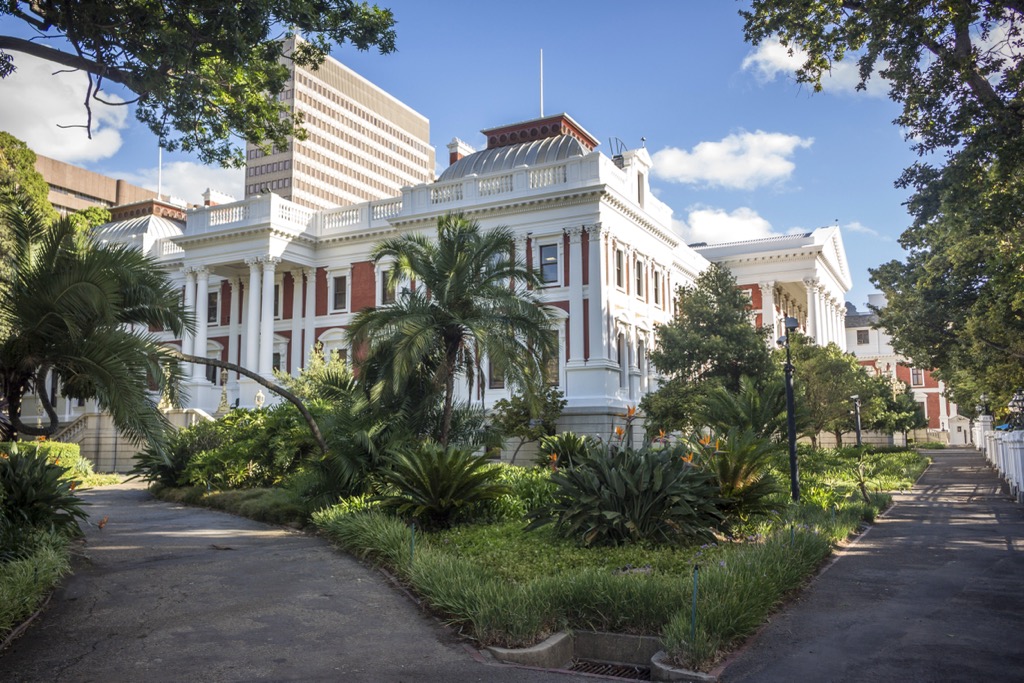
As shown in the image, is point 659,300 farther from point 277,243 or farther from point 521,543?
point 521,543

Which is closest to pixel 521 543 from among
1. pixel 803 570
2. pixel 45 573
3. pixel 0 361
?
pixel 803 570

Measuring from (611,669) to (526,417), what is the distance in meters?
23.6

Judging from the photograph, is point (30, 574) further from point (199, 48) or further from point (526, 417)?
point (526, 417)

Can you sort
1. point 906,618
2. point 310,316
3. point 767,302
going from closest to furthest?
point 906,618, point 310,316, point 767,302

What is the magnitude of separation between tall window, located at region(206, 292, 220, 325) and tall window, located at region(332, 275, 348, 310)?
8.11 metres

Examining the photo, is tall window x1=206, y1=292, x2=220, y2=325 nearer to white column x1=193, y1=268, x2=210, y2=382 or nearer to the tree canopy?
white column x1=193, y1=268, x2=210, y2=382

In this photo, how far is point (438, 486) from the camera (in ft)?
45.6

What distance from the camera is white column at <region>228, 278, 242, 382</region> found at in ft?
152

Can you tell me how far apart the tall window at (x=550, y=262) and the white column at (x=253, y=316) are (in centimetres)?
1552

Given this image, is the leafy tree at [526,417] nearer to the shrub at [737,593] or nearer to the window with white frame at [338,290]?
the window with white frame at [338,290]

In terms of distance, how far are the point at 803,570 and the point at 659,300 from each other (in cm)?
3391

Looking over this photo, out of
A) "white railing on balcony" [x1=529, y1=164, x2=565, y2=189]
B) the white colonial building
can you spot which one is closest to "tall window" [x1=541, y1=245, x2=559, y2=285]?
the white colonial building

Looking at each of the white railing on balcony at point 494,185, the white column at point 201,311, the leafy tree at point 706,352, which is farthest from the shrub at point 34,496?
the white column at point 201,311

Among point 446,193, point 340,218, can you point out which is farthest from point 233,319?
point 446,193
